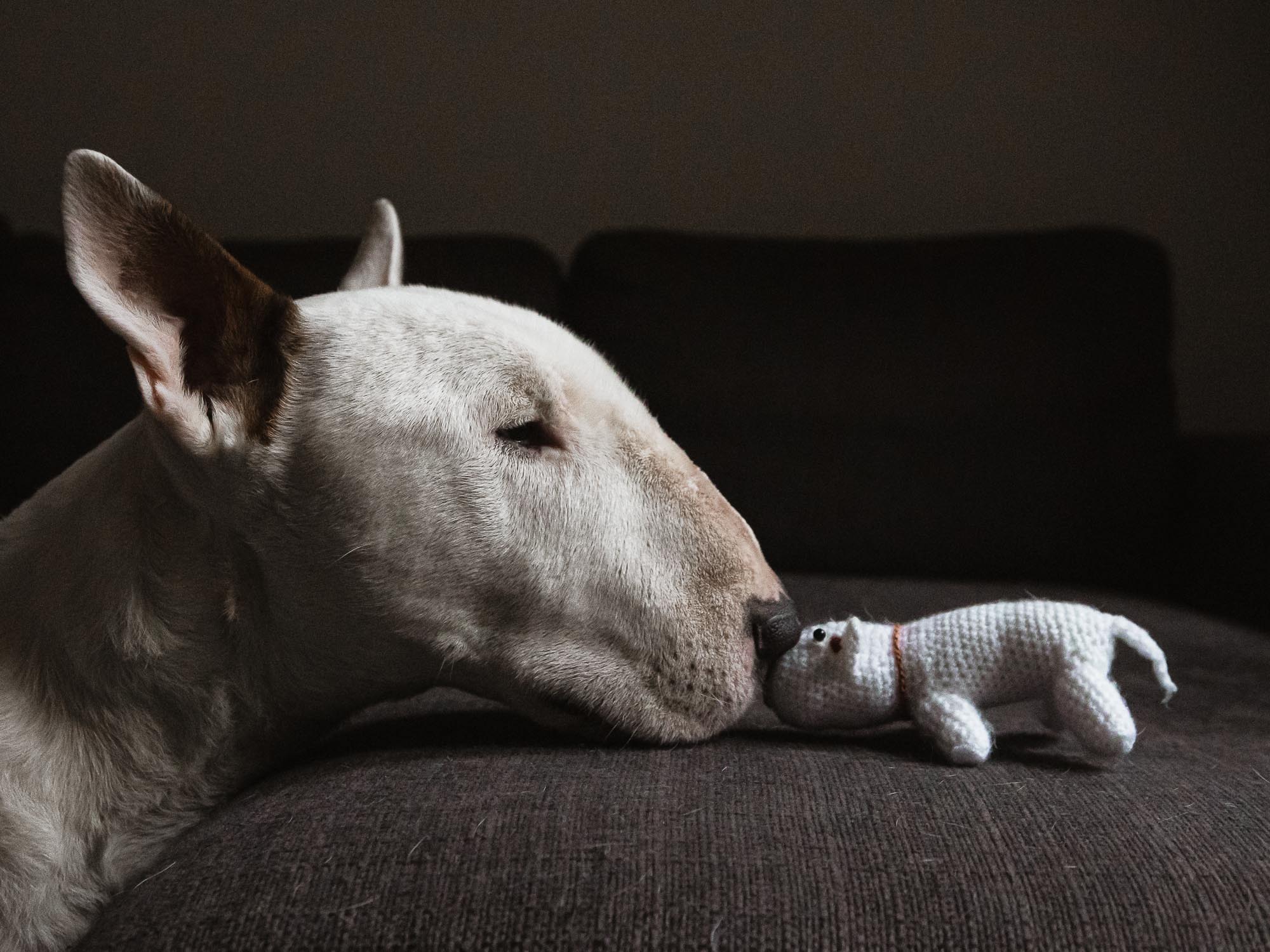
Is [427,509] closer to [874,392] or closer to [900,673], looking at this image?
[900,673]

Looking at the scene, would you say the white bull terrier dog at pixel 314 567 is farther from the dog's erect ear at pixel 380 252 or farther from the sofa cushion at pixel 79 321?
the sofa cushion at pixel 79 321

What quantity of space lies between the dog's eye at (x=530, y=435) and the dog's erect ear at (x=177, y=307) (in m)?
0.19

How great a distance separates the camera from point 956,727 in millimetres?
856

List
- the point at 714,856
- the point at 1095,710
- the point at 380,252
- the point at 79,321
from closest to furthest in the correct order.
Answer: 1. the point at 714,856
2. the point at 1095,710
3. the point at 380,252
4. the point at 79,321

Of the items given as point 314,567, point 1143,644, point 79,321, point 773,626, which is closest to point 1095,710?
point 1143,644

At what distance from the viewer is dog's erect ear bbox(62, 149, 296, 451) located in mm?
797

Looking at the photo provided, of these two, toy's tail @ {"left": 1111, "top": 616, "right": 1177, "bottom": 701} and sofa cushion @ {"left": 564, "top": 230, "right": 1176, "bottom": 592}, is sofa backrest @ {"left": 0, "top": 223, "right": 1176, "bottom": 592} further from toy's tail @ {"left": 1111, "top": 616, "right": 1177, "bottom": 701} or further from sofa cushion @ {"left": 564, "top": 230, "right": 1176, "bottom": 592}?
toy's tail @ {"left": 1111, "top": 616, "right": 1177, "bottom": 701}

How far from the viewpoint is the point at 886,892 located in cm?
68

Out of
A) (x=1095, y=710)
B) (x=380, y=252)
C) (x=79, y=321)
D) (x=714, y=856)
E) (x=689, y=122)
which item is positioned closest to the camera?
(x=714, y=856)

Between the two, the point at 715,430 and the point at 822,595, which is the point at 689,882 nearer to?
the point at 822,595

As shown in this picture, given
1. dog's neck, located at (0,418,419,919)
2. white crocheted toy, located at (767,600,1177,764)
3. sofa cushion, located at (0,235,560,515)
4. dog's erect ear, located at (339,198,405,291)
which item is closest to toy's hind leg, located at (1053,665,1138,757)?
white crocheted toy, located at (767,600,1177,764)

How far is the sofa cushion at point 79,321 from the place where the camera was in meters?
1.99

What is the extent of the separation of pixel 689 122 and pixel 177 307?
2157 mm

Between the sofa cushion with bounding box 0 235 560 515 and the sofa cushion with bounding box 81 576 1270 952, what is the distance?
135cm
